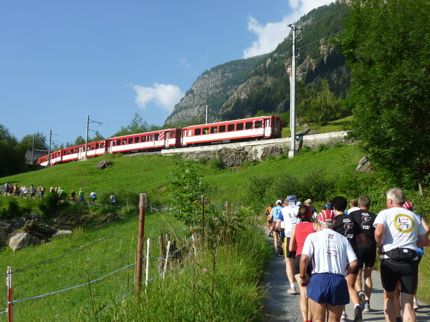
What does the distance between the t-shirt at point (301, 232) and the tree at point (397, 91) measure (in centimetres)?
1111

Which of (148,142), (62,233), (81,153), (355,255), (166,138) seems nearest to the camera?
(355,255)

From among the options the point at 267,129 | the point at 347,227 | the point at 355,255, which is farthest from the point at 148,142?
the point at 355,255

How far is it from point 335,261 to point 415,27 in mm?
14038

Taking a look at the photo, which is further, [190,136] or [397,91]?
[190,136]

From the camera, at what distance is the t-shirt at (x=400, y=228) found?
228 inches

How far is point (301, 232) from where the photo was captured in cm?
667

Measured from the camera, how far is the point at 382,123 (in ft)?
55.5

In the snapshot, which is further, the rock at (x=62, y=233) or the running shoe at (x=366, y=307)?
the rock at (x=62, y=233)

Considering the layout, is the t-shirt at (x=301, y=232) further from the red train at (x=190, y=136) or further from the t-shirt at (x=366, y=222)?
the red train at (x=190, y=136)

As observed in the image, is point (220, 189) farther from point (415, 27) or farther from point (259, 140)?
point (415, 27)

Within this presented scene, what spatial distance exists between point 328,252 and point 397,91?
12.9 m

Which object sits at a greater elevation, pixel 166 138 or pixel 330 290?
pixel 166 138

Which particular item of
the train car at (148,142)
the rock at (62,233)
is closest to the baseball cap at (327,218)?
the rock at (62,233)

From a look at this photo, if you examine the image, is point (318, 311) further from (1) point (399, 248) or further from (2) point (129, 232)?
(2) point (129, 232)
